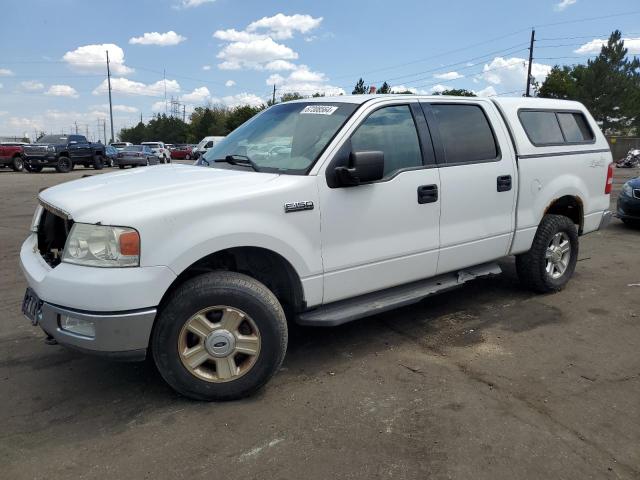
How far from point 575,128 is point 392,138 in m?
2.59

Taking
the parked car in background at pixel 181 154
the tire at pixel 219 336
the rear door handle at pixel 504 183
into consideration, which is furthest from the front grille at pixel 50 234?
the parked car in background at pixel 181 154

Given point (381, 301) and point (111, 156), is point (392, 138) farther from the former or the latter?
point (111, 156)

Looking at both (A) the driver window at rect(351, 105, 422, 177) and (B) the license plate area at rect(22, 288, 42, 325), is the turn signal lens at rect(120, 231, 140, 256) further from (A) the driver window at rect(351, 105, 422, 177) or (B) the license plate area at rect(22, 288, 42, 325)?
(A) the driver window at rect(351, 105, 422, 177)

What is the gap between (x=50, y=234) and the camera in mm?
3596

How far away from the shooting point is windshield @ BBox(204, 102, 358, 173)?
359 centimetres

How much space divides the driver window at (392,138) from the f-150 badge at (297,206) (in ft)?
1.88

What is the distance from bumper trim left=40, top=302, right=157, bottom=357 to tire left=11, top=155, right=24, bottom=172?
27.9 m

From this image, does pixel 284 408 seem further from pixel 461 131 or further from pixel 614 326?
pixel 614 326

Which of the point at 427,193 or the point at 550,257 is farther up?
the point at 427,193

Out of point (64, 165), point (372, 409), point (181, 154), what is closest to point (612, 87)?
point (181, 154)

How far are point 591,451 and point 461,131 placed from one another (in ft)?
8.47

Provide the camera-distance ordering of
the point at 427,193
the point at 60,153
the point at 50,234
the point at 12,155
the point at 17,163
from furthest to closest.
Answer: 1. the point at 17,163
2. the point at 12,155
3. the point at 60,153
4. the point at 427,193
5. the point at 50,234

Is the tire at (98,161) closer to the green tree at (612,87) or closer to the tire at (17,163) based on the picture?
the tire at (17,163)

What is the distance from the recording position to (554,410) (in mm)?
3084
